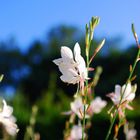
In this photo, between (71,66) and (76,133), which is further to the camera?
(76,133)

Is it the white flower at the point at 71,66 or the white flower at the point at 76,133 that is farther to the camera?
the white flower at the point at 76,133

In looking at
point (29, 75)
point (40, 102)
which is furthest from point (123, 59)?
point (40, 102)

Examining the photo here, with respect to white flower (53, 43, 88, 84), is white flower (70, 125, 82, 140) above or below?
below

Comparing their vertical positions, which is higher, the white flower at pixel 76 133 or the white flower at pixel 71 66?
the white flower at pixel 71 66

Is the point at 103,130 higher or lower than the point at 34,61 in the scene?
lower

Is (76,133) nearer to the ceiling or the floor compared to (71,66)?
nearer to the floor

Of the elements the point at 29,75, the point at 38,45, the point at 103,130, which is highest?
the point at 38,45

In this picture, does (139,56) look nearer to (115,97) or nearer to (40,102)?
(115,97)

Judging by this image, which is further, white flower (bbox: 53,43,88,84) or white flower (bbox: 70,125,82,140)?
white flower (bbox: 70,125,82,140)
